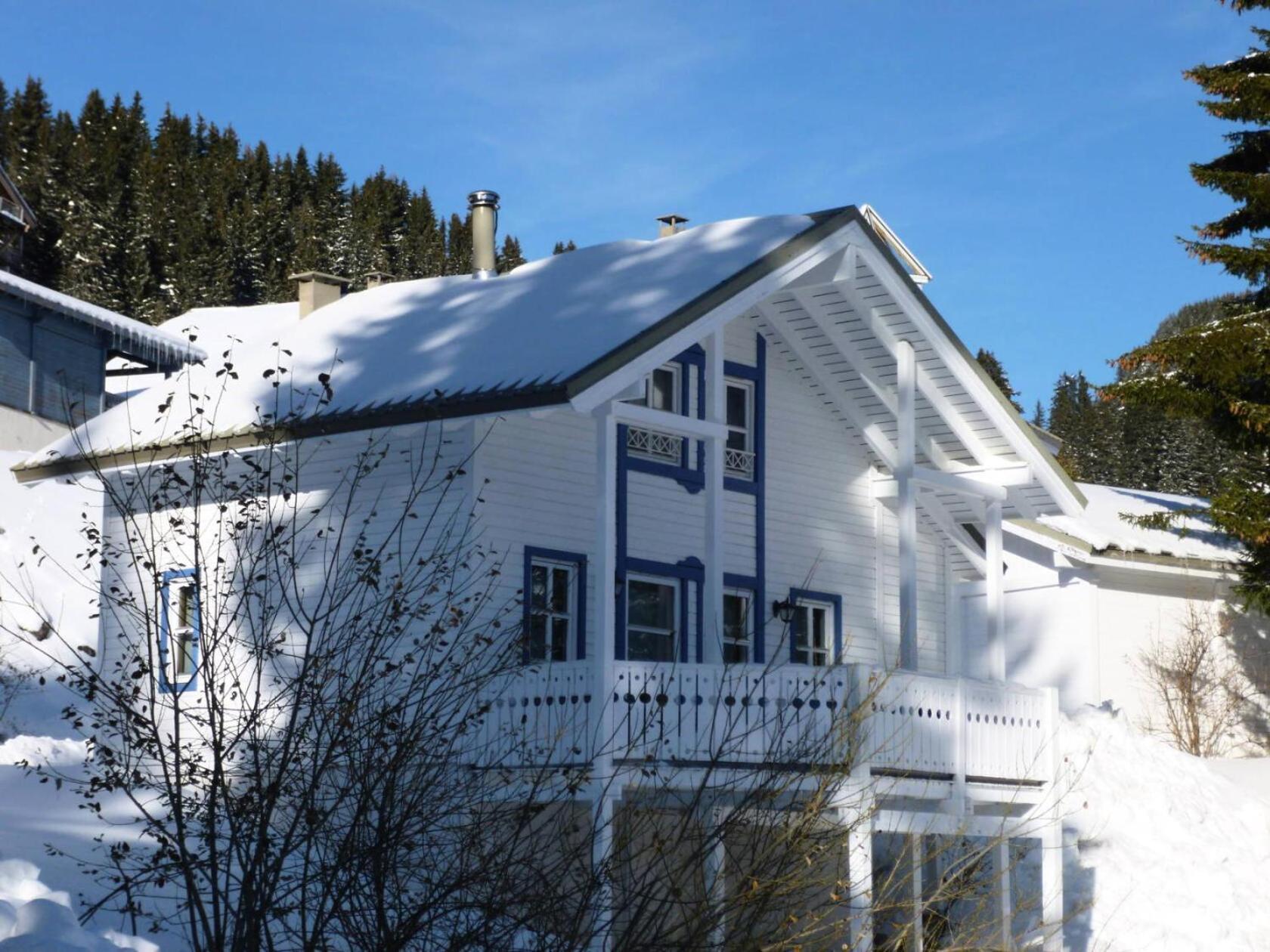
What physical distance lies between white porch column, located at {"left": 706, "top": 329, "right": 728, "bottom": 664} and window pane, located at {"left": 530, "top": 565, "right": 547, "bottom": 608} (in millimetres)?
1650

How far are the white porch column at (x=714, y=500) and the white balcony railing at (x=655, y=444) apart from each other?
181 centimetres

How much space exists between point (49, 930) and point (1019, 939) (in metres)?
10.7

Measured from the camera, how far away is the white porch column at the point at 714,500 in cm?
1555

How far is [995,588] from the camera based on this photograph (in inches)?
746

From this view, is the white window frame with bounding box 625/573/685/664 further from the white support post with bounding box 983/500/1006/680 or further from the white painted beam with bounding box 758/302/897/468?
the white support post with bounding box 983/500/1006/680

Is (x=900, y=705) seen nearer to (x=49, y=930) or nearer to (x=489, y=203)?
(x=49, y=930)

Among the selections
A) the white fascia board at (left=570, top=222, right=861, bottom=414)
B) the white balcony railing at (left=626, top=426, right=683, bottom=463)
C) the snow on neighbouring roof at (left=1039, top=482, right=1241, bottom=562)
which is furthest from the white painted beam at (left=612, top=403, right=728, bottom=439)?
the snow on neighbouring roof at (left=1039, top=482, right=1241, bottom=562)

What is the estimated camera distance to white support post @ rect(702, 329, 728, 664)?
1555 centimetres

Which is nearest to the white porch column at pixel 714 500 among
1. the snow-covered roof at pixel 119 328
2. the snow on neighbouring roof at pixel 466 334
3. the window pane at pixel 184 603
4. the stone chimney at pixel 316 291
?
the snow on neighbouring roof at pixel 466 334

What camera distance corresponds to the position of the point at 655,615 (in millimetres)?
18328

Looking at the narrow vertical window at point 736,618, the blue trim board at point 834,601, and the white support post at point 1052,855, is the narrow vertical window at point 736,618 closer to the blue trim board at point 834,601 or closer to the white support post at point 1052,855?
the blue trim board at point 834,601

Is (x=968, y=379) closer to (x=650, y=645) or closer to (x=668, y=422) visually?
(x=650, y=645)

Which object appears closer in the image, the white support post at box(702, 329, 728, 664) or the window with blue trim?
the white support post at box(702, 329, 728, 664)

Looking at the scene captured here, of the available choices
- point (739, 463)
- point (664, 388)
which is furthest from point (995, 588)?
point (664, 388)
